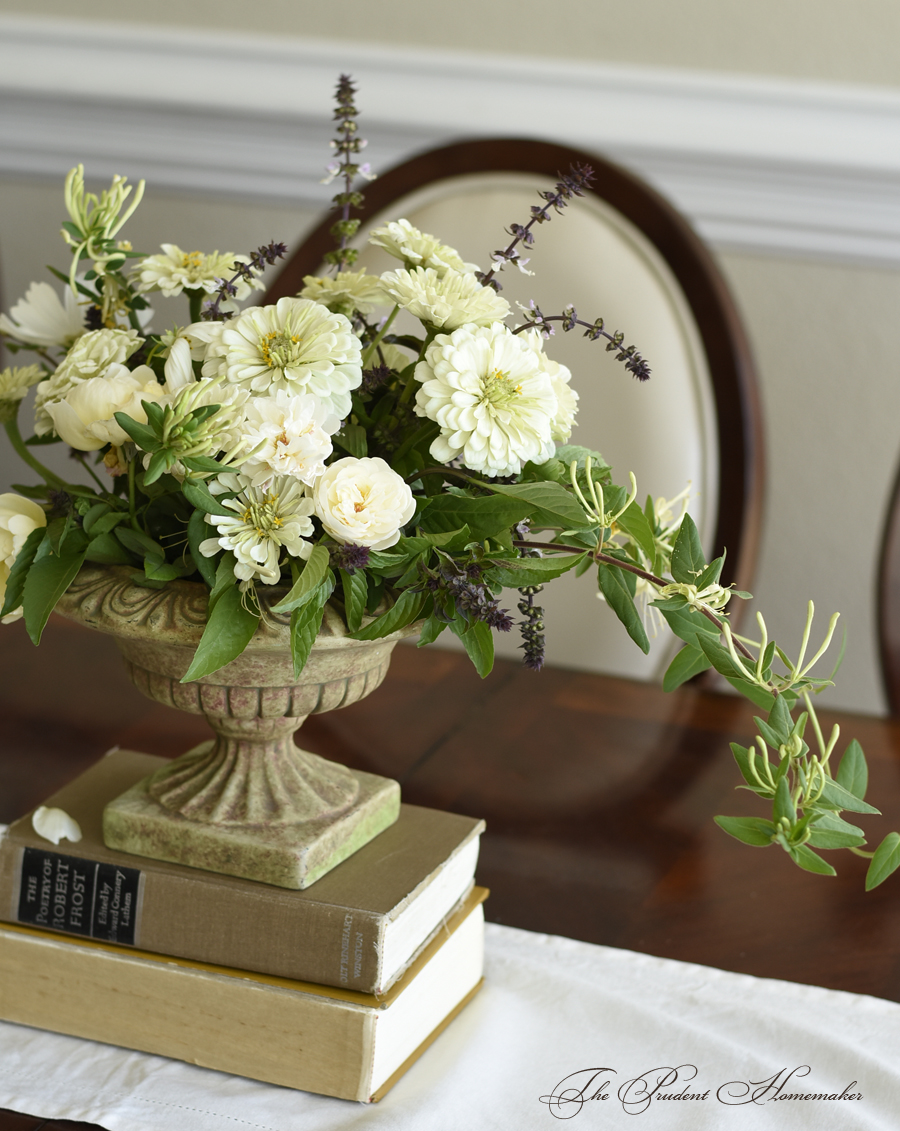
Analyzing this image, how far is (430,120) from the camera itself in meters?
1.55

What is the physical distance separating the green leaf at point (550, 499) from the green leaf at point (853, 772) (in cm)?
14

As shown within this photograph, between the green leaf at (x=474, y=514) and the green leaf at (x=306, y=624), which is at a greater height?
the green leaf at (x=474, y=514)

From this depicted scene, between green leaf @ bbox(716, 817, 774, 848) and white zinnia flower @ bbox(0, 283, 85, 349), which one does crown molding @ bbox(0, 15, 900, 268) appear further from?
green leaf @ bbox(716, 817, 774, 848)

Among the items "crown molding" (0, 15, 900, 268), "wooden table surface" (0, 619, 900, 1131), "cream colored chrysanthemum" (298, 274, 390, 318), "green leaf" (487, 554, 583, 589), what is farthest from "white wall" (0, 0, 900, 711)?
"green leaf" (487, 554, 583, 589)

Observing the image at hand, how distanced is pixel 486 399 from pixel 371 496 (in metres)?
0.07

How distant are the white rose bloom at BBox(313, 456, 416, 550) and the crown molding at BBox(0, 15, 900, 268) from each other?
3.82 feet

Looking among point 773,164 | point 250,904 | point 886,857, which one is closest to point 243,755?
point 250,904

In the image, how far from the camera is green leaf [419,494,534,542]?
48 centimetres

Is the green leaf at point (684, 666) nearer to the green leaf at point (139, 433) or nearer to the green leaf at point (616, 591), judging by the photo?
the green leaf at point (616, 591)

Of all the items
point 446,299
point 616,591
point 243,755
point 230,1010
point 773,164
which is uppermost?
point 773,164

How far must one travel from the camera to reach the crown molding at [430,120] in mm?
1448

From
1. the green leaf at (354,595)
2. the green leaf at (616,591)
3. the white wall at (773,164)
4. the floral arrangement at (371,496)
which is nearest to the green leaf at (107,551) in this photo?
the floral arrangement at (371,496)

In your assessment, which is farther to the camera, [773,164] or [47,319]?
[773,164]

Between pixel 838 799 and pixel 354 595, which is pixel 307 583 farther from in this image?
pixel 838 799
